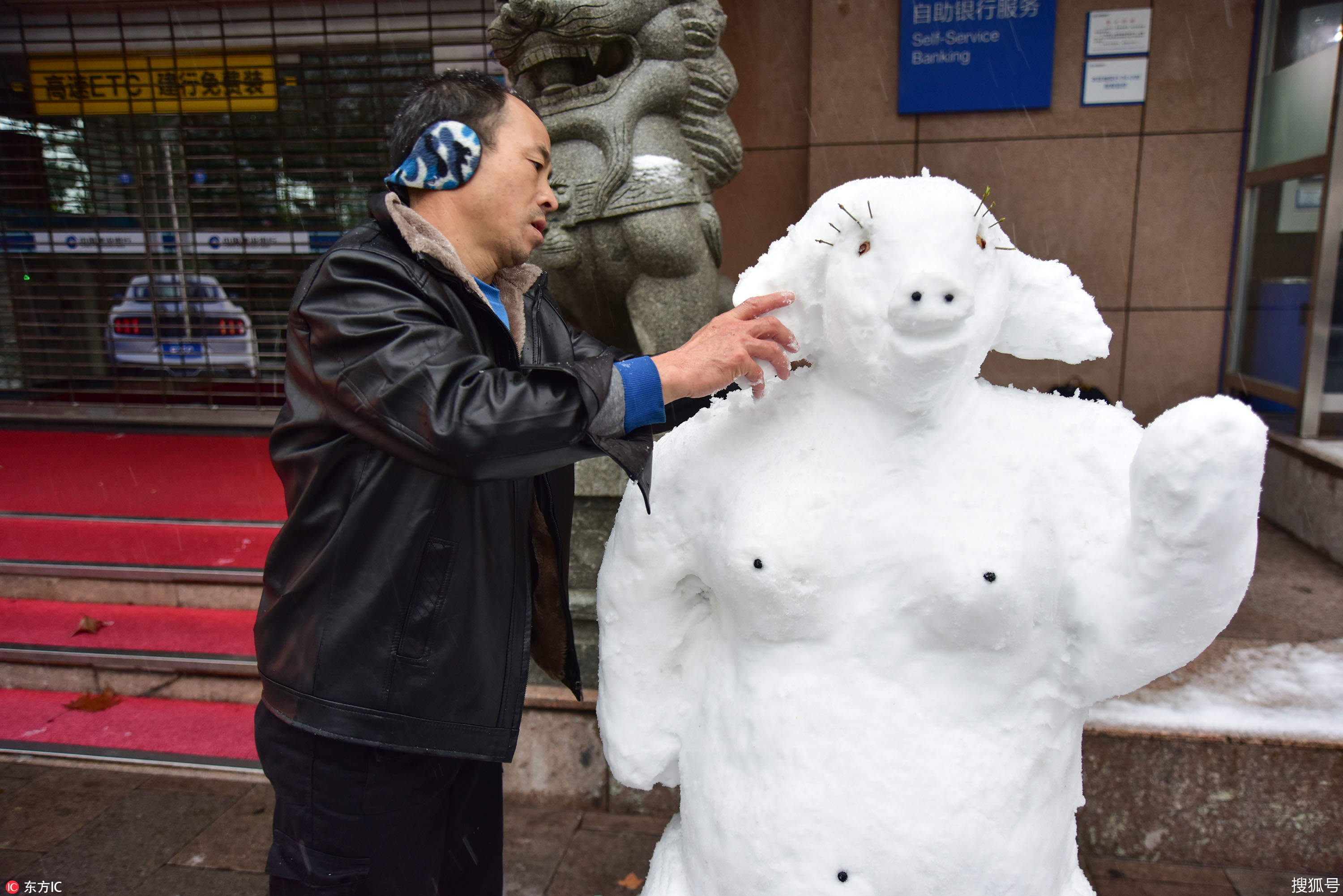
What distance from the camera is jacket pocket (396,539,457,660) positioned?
1.54m

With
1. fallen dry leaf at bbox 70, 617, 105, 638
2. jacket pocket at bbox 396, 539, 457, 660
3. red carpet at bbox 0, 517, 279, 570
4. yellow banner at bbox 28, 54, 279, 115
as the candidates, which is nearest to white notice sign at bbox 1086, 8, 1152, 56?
jacket pocket at bbox 396, 539, 457, 660

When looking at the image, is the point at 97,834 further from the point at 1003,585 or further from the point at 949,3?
the point at 949,3

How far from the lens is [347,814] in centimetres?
160

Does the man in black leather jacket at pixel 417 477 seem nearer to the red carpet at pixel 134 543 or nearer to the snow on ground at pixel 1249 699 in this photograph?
the snow on ground at pixel 1249 699

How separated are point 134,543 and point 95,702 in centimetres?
116

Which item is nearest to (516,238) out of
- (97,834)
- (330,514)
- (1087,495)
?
(330,514)

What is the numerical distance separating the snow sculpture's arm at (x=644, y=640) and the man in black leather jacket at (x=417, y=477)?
17 centimetres

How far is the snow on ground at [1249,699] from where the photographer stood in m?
2.52

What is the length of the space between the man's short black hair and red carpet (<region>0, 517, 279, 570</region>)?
10.1 ft

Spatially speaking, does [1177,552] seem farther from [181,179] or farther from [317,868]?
[181,179]

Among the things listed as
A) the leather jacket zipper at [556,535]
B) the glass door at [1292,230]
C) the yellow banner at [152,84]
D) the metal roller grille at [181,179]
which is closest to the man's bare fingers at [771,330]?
the leather jacket zipper at [556,535]

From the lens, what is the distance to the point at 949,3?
5148 millimetres

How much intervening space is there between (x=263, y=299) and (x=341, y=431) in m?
5.76

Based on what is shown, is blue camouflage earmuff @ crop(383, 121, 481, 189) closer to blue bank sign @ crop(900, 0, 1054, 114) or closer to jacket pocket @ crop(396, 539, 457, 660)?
jacket pocket @ crop(396, 539, 457, 660)
